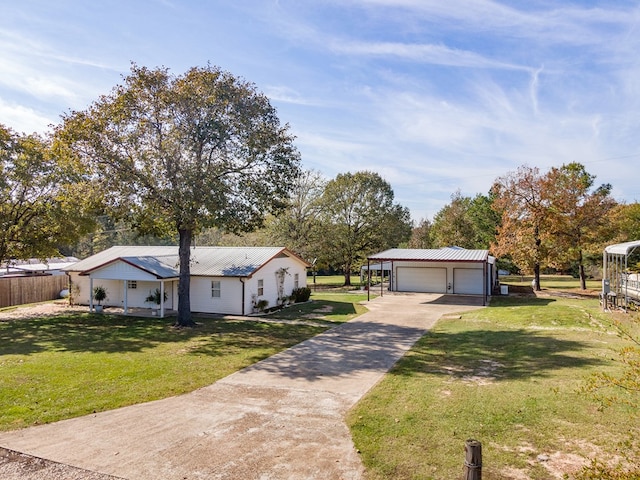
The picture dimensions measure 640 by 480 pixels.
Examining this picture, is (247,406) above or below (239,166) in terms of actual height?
below

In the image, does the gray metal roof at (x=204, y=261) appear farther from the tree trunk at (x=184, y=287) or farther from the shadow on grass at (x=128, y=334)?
the tree trunk at (x=184, y=287)

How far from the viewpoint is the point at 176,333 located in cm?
1781

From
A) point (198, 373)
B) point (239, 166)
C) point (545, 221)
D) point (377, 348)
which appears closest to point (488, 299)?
point (545, 221)

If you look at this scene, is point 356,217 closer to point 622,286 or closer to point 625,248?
point 622,286

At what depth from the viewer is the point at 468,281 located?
31.4m

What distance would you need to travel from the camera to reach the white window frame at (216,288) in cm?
2289

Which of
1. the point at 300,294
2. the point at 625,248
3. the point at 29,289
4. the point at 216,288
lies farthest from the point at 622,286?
the point at 29,289

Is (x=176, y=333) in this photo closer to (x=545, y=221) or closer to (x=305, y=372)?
(x=305, y=372)

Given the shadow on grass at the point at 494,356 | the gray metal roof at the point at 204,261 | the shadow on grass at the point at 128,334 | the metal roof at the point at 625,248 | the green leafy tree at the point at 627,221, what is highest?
the green leafy tree at the point at 627,221

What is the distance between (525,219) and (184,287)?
2588 cm

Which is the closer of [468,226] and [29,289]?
[29,289]

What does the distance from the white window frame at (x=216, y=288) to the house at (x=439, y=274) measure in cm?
1098

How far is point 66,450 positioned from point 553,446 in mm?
7810

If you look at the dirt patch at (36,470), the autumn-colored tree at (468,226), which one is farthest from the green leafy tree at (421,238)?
the dirt patch at (36,470)
